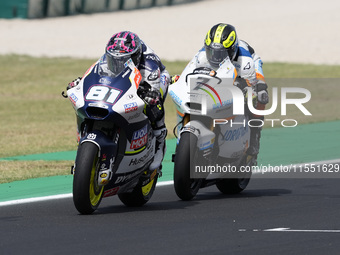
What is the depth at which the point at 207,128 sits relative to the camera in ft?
32.4

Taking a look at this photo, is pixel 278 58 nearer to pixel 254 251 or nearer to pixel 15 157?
pixel 15 157

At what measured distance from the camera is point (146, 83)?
9242mm

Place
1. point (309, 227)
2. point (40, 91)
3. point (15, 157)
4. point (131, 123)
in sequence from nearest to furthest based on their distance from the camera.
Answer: point (309, 227)
point (131, 123)
point (15, 157)
point (40, 91)

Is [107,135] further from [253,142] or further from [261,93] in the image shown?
[253,142]

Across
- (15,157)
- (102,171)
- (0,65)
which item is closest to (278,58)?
(0,65)

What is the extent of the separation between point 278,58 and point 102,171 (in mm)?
22463

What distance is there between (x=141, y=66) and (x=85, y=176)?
1399mm

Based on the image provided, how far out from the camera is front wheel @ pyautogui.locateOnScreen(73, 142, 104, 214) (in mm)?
8445

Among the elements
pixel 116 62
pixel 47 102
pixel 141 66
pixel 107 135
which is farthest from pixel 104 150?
pixel 47 102

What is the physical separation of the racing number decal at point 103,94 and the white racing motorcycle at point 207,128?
1079mm

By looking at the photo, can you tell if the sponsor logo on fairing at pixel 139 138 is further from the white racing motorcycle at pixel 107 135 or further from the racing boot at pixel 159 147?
the racing boot at pixel 159 147

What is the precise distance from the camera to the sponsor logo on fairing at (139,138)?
9.06 m

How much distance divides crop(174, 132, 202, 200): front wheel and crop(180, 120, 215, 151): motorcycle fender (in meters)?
0.07

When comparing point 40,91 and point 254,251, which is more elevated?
point 254,251
